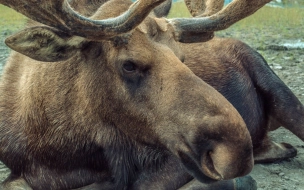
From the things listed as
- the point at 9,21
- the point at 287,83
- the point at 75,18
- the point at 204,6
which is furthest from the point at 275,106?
the point at 9,21

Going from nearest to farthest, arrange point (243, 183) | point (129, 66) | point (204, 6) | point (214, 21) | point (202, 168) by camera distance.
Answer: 1. point (202, 168)
2. point (129, 66)
3. point (214, 21)
4. point (243, 183)
5. point (204, 6)

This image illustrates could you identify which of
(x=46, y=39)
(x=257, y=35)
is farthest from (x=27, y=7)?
(x=257, y=35)

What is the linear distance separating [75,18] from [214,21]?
3.52 feet

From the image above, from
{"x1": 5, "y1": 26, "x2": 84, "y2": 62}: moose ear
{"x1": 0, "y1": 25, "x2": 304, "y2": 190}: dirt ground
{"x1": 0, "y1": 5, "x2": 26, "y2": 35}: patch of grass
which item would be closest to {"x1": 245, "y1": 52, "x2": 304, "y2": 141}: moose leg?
{"x1": 0, "y1": 25, "x2": 304, "y2": 190}: dirt ground

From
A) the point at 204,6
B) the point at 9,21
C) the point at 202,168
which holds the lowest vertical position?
the point at 9,21

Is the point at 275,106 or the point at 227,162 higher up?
the point at 227,162

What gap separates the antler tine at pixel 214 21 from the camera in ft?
13.4

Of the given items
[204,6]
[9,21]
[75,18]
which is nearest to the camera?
[75,18]

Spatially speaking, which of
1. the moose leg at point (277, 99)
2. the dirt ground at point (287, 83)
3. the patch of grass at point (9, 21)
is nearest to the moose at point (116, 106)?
the dirt ground at point (287, 83)

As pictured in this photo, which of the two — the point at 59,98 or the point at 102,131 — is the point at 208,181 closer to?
the point at 102,131

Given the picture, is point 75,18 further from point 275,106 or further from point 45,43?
point 275,106

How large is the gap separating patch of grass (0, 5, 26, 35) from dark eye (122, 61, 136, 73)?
11784 millimetres

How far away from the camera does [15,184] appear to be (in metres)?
4.25

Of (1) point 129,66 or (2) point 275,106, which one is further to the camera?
(2) point 275,106
